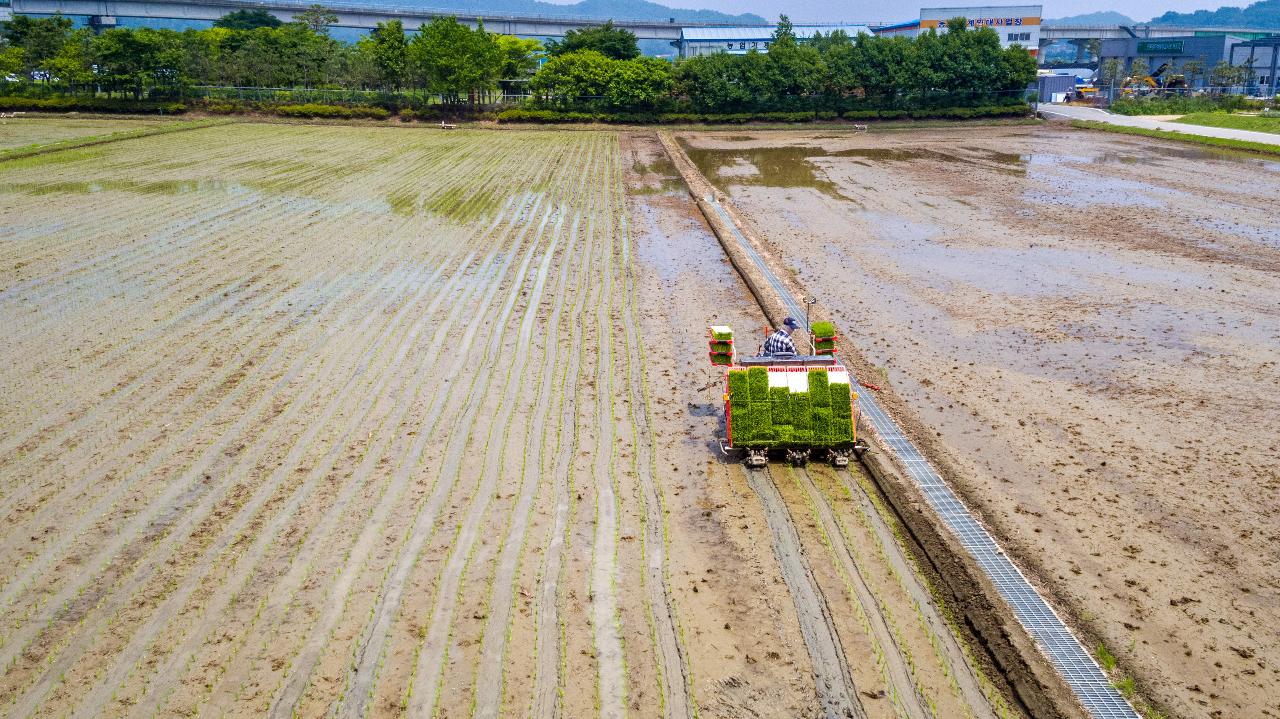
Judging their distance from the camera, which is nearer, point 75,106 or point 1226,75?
point 75,106

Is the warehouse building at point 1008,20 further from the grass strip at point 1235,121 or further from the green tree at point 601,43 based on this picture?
the grass strip at point 1235,121

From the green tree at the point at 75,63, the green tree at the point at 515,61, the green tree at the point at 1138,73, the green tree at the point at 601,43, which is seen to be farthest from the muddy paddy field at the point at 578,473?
the green tree at the point at 601,43

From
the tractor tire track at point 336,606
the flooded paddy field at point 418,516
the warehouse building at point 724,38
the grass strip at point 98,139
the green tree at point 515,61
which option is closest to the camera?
the tractor tire track at point 336,606

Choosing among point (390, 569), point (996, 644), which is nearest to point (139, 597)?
point (390, 569)

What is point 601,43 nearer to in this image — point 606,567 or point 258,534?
point 258,534

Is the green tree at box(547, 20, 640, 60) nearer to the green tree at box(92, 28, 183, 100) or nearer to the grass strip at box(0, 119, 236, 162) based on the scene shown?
the green tree at box(92, 28, 183, 100)

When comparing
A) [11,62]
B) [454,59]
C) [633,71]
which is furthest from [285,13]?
[633,71]
